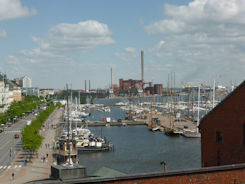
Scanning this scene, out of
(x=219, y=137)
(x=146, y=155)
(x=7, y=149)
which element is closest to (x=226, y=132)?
(x=219, y=137)

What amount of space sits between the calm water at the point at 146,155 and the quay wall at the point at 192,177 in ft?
125

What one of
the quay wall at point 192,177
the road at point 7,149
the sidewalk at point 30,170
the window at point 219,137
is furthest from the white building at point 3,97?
the quay wall at point 192,177

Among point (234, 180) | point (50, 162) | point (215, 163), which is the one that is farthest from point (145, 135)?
point (234, 180)

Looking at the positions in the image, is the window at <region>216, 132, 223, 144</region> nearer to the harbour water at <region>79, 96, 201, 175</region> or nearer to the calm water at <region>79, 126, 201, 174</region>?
the harbour water at <region>79, 96, 201, 175</region>

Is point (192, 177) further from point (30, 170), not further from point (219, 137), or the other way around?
point (30, 170)

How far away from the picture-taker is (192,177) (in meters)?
20.6

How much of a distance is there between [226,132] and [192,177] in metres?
12.7

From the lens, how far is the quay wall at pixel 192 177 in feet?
61.5

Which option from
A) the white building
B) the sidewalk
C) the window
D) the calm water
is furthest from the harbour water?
the white building

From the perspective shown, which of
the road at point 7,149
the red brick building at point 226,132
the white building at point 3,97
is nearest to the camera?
the red brick building at point 226,132

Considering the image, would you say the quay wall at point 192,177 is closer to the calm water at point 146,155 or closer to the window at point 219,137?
the window at point 219,137

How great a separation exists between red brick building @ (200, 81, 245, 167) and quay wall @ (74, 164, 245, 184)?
9.03 metres

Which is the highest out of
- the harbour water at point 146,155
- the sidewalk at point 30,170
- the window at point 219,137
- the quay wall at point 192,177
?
the window at point 219,137

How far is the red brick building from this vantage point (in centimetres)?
3078
